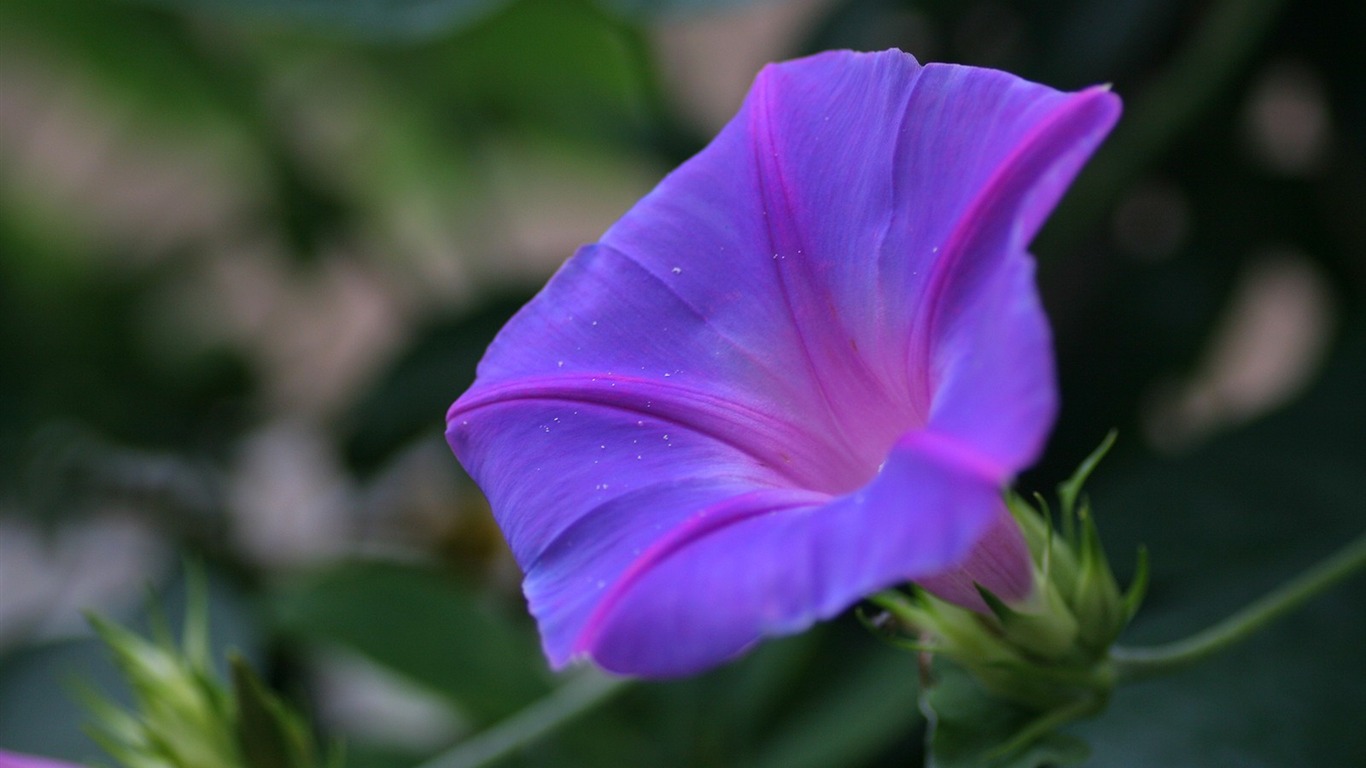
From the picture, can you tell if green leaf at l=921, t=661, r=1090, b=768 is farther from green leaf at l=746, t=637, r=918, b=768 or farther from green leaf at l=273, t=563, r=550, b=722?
green leaf at l=273, t=563, r=550, b=722

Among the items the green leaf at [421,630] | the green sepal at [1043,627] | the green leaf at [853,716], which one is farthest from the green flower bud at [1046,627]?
the green leaf at [421,630]

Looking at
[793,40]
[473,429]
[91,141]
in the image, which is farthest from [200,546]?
[91,141]

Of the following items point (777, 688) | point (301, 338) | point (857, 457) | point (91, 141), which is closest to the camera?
point (857, 457)

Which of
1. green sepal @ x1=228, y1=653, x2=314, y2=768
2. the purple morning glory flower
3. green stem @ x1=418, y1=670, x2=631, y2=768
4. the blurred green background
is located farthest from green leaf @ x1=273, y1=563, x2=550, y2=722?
the purple morning glory flower

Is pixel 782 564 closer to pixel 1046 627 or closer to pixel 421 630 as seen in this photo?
pixel 1046 627

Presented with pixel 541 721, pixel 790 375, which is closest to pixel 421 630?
pixel 541 721

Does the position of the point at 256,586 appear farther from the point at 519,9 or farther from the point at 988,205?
the point at 988,205

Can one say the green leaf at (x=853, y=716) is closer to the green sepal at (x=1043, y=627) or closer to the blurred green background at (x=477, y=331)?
the blurred green background at (x=477, y=331)
